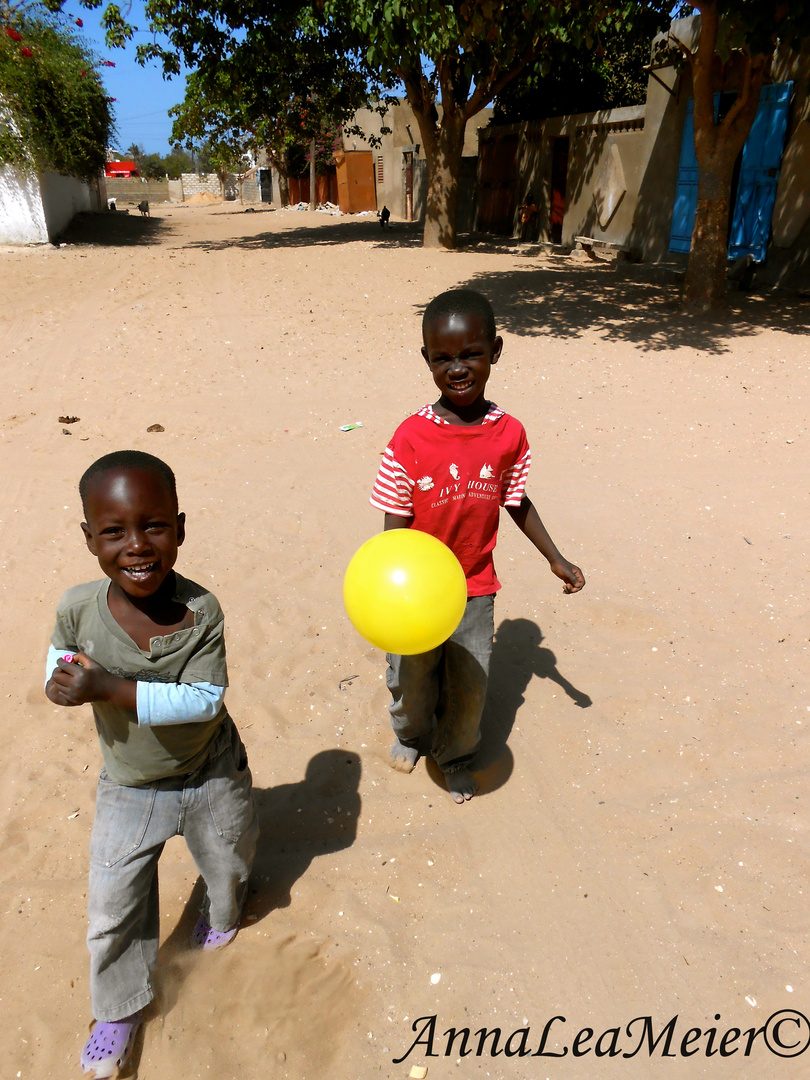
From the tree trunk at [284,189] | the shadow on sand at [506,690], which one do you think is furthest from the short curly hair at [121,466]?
the tree trunk at [284,189]

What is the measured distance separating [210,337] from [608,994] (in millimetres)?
8408

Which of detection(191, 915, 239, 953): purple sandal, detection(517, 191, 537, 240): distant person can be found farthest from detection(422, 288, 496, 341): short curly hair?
detection(517, 191, 537, 240): distant person

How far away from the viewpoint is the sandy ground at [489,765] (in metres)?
2.08

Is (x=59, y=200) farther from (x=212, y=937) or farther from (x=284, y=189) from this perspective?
(x=284, y=189)

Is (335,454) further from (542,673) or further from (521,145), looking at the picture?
(521,145)

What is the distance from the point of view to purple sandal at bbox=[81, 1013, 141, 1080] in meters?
1.96

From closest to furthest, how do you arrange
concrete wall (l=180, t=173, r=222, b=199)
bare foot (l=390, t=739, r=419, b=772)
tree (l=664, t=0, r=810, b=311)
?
bare foot (l=390, t=739, r=419, b=772)
tree (l=664, t=0, r=810, b=311)
concrete wall (l=180, t=173, r=222, b=199)

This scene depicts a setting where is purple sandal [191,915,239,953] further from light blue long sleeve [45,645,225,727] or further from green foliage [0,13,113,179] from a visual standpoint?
green foliage [0,13,113,179]

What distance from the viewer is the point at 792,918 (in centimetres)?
229

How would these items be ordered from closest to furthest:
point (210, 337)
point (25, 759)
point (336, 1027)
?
point (336, 1027)
point (25, 759)
point (210, 337)

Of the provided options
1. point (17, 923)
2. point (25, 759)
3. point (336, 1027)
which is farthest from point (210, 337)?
point (336, 1027)

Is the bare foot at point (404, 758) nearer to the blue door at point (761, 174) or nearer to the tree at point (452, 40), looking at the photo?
the tree at point (452, 40)

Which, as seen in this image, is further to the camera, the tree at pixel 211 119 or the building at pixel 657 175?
the tree at pixel 211 119

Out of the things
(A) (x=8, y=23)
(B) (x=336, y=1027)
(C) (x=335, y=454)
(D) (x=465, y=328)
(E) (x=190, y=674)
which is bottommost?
(B) (x=336, y=1027)
